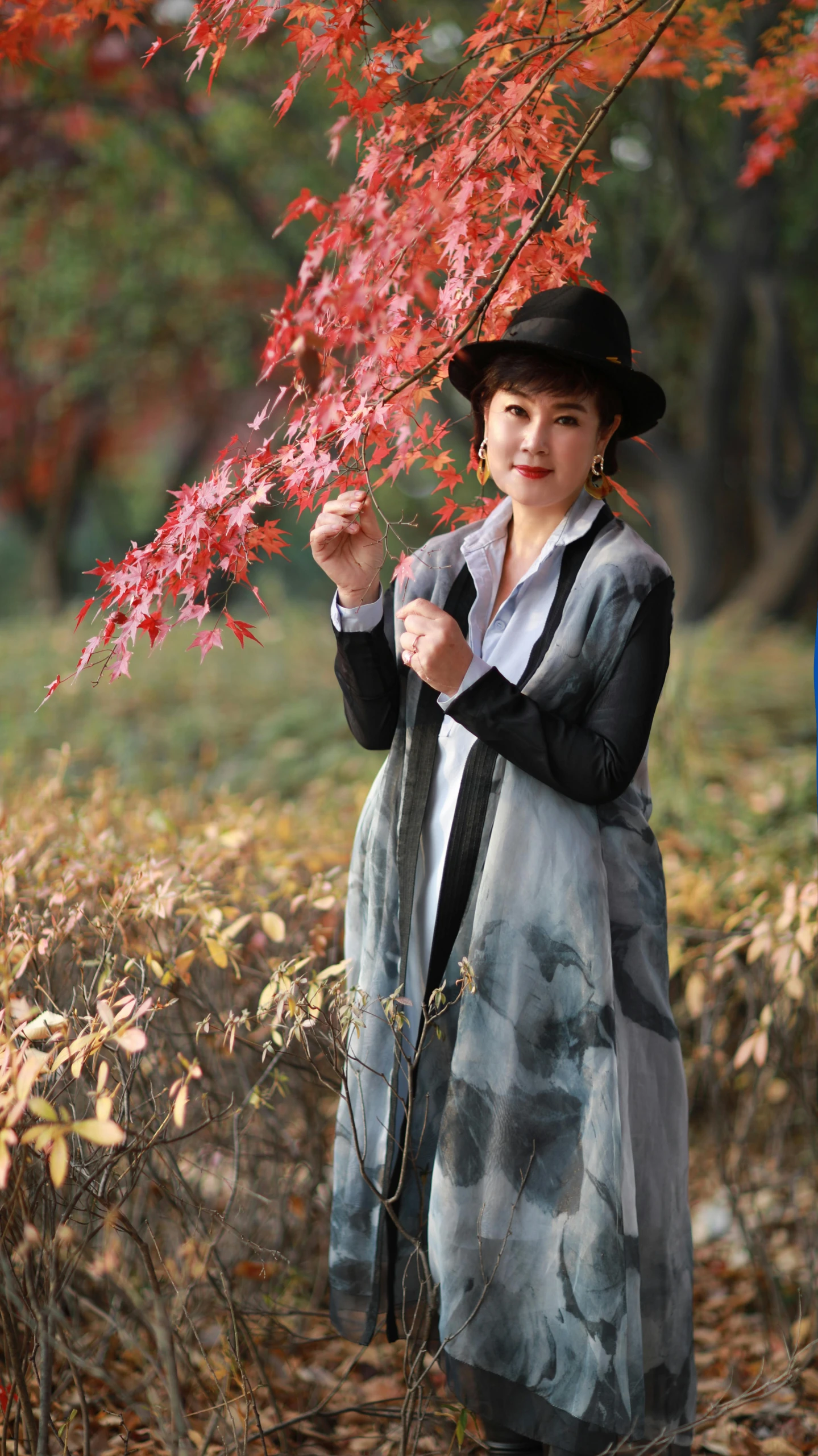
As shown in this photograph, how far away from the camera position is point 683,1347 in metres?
1.92

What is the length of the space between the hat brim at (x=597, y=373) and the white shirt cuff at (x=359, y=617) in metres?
0.40

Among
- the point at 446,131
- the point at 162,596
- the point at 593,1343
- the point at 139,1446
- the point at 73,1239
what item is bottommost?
the point at 139,1446

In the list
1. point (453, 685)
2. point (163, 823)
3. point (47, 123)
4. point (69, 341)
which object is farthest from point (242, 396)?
point (453, 685)

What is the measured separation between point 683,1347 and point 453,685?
1.21 meters

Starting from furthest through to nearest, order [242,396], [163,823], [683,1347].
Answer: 1. [242,396]
2. [163,823]
3. [683,1347]

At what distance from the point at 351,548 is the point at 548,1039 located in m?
0.90

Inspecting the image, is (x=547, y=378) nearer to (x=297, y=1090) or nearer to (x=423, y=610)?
(x=423, y=610)

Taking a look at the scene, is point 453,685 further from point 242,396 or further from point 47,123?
point 242,396

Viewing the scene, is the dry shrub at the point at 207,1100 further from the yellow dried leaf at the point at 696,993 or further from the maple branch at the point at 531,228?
the maple branch at the point at 531,228

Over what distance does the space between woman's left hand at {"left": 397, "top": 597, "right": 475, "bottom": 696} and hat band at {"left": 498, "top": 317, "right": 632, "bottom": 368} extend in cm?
46

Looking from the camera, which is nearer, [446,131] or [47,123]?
[446,131]

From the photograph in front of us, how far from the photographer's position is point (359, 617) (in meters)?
2.00

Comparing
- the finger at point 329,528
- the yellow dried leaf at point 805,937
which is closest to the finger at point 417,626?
the finger at point 329,528

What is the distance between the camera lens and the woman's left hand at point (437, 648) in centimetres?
176
